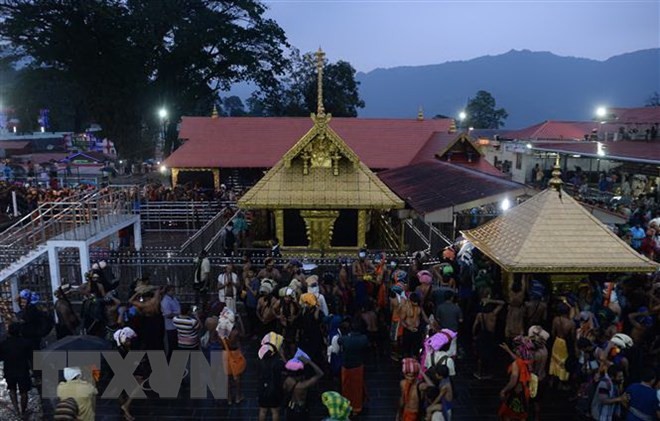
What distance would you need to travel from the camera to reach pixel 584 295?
9.90m

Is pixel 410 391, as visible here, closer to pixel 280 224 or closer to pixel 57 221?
pixel 280 224

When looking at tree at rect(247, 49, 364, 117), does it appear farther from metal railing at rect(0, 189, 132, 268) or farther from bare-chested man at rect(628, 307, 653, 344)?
bare-chested man at rect(628, 307, 653, 344)

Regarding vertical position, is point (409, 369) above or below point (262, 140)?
below

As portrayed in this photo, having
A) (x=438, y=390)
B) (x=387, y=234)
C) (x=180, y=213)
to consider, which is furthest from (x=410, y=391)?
(x=180, y=213)

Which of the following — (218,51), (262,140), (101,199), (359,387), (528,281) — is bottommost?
(359,387)

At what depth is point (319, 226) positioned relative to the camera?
16266mm

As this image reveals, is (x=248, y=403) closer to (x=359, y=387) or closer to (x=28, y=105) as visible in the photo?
(x=359, y=387)

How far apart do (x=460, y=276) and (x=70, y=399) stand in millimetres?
8427

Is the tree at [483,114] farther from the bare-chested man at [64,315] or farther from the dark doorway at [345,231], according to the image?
the bare-chested man at [64,315]

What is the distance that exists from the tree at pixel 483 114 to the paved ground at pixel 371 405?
89.9 metres

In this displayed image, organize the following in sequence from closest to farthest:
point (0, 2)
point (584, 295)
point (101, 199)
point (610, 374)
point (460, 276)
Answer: point (610, 374) → point (584, 295) → point (460, 276) → point (101, 199) → point (0, 2)

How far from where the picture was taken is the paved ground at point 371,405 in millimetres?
8453

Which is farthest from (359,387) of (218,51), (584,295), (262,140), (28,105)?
Result: (28,105)

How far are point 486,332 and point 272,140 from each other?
76.8 feet
